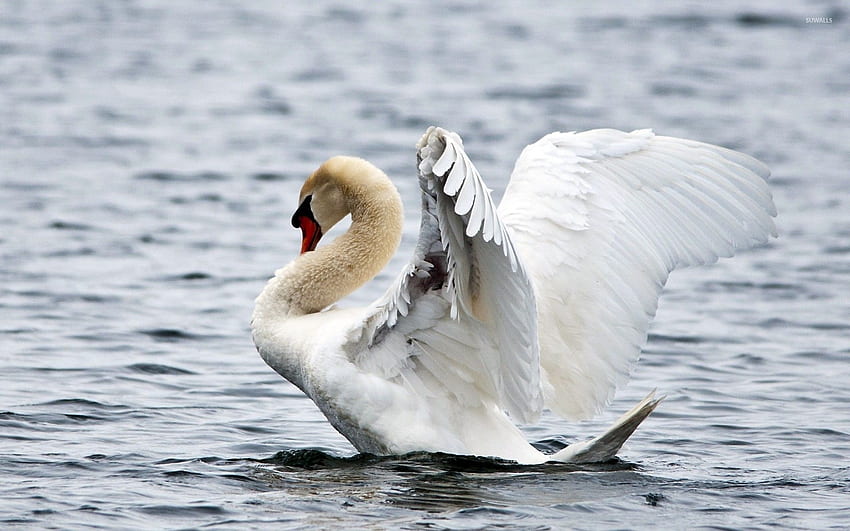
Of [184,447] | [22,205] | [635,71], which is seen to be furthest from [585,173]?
[635,71]

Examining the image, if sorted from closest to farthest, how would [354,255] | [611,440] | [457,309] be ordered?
1. [457,309]
2. [611,440]
3. [354,255]

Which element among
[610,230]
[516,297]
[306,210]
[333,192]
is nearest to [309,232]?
[306,210]

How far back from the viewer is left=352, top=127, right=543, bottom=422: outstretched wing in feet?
18.7

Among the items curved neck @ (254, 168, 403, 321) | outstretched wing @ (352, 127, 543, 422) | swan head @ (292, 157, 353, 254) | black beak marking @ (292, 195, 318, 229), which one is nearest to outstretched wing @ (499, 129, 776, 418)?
outstretched wing @ (352, 127, 543, 422)

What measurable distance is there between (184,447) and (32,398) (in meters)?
1.33

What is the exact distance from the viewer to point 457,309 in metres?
6.56

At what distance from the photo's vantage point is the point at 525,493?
668cm

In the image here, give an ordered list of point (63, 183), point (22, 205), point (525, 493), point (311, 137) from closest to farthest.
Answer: point (525, 493) → point (22, 205) → point (63, 183) → point (311, 137)

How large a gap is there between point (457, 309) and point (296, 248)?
258 inches

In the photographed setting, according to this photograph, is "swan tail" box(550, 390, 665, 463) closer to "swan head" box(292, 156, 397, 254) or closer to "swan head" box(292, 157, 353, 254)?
"swan head" box(292, 156, 397, 254)

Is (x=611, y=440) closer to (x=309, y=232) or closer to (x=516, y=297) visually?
(x=516, y=297)

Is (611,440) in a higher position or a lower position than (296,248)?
lower

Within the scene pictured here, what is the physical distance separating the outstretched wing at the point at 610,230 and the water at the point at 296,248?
1.89 ft

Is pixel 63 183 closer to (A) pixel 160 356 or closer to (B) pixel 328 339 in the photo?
(A) pixel 160 356
